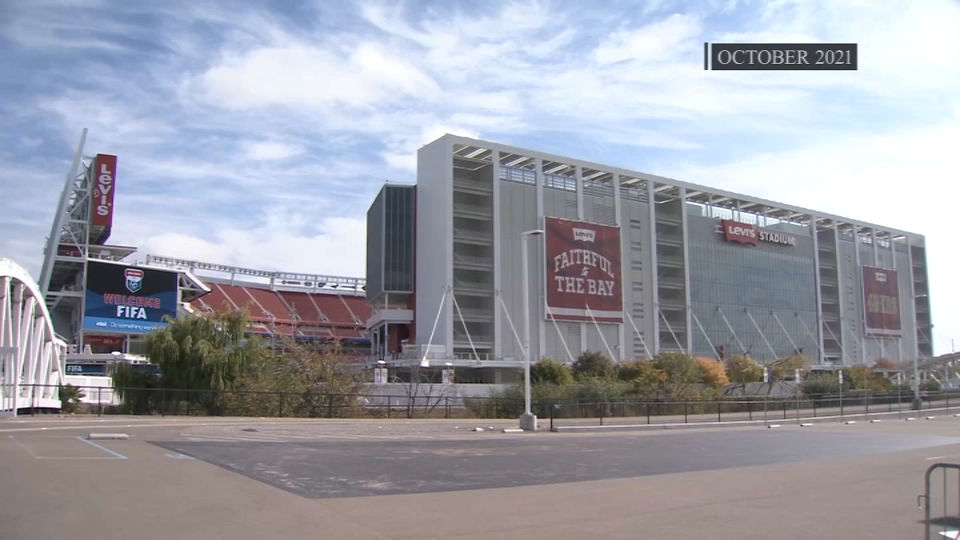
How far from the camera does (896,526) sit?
36.0 feet

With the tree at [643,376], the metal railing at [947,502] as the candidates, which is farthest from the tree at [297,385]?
the metal railing at [947,502]

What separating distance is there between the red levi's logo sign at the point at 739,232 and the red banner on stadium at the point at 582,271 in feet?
69.4

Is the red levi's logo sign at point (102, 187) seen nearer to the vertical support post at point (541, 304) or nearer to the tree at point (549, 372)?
the vertical support post at point (541, 304)

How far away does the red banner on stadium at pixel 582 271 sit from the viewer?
9228 centimetres

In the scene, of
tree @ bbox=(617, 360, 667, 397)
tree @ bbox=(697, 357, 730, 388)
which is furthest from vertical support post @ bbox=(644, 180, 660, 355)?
tree @ bbox=(617, 360, 667, 397)

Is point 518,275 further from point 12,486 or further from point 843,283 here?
point 12,486

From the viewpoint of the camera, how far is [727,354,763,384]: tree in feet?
266

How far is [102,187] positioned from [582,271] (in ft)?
186

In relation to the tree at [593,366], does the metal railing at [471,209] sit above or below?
above

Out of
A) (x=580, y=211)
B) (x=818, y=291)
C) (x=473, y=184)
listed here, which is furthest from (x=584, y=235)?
(x=818, y=291)

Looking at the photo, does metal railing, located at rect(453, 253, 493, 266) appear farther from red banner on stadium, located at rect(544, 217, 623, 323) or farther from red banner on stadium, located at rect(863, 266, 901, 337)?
red banner on stadium, located at rect(863, 266, 901, 337)

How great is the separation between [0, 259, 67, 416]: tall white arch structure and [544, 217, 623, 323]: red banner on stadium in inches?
2091

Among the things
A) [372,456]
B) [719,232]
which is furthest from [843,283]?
[372,456]

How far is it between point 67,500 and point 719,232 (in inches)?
4235
